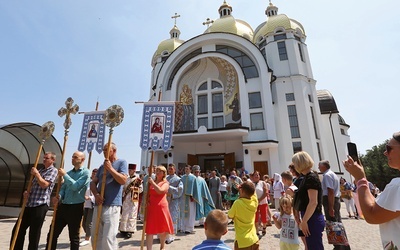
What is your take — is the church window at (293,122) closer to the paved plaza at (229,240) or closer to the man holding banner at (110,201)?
the paved plaza at (229,240)

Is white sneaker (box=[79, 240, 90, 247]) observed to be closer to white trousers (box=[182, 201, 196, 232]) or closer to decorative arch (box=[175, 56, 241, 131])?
white trousers (box=[182, 201, 196, 232])

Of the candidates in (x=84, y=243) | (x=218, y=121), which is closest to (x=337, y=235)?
(x=84, y=243)

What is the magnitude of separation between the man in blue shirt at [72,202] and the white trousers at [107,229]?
0.59 metres

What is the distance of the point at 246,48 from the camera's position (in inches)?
816

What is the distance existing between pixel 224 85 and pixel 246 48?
155 inches

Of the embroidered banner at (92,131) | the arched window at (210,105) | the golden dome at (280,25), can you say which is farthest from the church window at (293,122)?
the embroidered banner at (92,131)

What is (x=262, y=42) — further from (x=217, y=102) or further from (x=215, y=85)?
(x=217, y=102)

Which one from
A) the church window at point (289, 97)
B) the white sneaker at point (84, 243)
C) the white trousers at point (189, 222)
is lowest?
the white sneaker at point (84, 243)

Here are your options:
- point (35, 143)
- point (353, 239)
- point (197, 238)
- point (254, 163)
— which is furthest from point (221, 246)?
point (254, 163)

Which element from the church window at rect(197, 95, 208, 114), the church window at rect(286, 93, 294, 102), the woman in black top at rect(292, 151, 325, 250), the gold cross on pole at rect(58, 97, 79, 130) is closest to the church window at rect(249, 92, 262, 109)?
the church window at rect(286, 93, 294, 102)

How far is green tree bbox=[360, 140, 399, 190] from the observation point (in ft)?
120

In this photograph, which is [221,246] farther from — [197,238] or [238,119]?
[238,119]

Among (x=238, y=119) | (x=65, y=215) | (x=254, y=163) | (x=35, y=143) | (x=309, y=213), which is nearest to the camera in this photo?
(x=309, y=213)

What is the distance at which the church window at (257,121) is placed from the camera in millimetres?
18453
